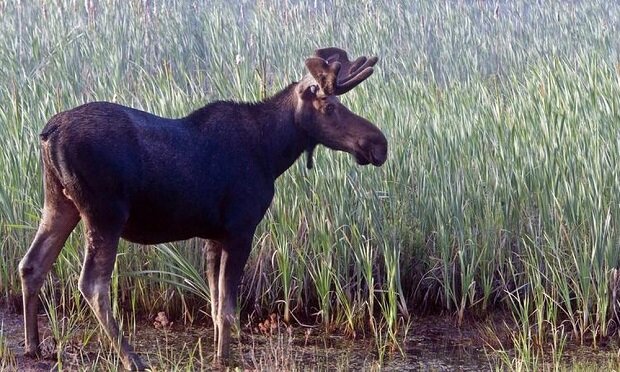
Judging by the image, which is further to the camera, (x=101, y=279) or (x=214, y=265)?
(x=214, y=265)

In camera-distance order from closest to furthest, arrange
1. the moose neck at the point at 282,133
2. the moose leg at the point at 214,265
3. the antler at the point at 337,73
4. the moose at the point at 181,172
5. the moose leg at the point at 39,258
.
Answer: the moose at the point at 181,172 → the moose leg at the point at 39,258 → the antler at the point at 337,73 → the moose leg at the point at 214,265 → the moose neck at the point at 282,133

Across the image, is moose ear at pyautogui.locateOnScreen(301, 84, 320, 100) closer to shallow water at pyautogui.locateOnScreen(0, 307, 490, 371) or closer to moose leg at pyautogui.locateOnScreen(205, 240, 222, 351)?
moose leg at pyautogui.locateOnScreen(205, 240, 222, 351)

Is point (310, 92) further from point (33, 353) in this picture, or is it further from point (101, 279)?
point (33, 353)

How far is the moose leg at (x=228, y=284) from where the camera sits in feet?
15.7

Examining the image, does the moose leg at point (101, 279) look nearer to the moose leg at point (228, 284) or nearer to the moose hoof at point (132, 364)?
the moose hoof at point (132, 364)

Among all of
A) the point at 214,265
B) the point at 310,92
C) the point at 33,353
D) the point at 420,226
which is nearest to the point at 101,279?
the point at 33,353

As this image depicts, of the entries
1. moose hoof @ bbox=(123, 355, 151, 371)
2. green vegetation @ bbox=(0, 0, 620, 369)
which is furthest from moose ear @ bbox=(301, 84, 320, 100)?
moose hoof @ bbox=(123, 355, 151, 371)

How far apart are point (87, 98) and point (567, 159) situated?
→ 352 cm

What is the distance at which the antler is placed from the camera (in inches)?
188

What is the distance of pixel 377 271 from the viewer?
18.6 feet

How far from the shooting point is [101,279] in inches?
177

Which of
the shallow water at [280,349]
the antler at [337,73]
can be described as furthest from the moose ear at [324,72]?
the shallow water at [280,349]

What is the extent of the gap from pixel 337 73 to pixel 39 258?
1651mm

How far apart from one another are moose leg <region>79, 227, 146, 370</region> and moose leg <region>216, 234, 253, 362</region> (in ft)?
1.54
